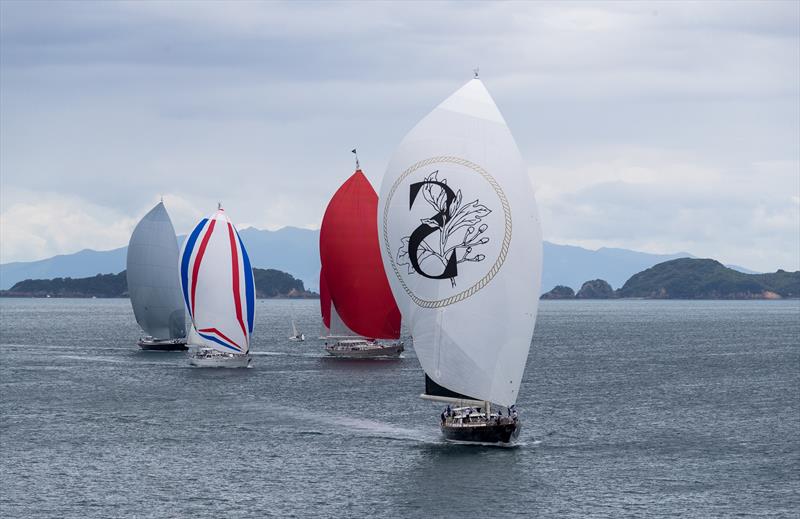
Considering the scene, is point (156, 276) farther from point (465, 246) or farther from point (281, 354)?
point (465, 246)

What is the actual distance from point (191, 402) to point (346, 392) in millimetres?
11029

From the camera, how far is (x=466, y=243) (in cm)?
5559

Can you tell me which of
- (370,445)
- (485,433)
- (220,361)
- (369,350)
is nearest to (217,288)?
(220,361)

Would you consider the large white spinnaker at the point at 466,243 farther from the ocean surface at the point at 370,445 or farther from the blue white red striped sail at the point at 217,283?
the blue white red striped sail at the point at 217,283

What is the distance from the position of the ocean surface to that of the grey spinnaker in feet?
34.8

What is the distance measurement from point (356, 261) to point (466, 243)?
50239mm

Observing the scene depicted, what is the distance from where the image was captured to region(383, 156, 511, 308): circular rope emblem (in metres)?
55.5

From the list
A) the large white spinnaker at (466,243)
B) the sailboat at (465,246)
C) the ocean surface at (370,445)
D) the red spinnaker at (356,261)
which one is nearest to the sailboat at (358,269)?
the red spinnaker at (356,261)

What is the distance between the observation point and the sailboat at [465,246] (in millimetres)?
55562

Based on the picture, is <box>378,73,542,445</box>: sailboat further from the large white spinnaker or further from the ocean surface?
the ocean surface

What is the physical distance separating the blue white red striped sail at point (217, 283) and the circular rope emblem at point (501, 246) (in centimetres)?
4308

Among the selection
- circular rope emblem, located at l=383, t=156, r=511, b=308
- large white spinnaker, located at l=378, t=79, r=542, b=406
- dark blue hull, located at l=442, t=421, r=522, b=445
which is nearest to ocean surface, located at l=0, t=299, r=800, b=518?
dark blue hull, located at l=442, t=421, r=522, b=445

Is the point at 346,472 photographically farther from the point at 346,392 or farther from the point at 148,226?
the point at 148,226

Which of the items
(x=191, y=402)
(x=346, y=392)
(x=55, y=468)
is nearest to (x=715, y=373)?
(x=346, y=392)
